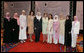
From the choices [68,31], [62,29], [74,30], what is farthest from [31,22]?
[74,30]

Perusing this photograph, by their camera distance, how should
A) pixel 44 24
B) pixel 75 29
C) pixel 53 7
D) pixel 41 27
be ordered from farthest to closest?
pixel 53 7 < pixel 41 27 < pixel 44 24 < pixel 75 29

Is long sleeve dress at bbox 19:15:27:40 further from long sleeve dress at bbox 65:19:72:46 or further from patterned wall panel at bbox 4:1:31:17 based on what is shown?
patterned wall panel at bbox 4:1:31:17

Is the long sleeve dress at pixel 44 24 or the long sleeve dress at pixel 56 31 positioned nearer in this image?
the long sleeve dress at pixel 56 31

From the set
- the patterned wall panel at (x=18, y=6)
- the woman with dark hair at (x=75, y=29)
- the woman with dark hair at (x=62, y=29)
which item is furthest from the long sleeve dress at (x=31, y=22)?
the patterned wall panel at (x=18, y=6)

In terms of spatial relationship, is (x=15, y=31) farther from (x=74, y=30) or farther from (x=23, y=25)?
(x=74, y=30)

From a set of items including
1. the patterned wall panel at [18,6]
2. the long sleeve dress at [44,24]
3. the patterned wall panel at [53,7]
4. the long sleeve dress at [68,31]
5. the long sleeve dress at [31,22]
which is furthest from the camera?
the patterned wall panel at [18,6]

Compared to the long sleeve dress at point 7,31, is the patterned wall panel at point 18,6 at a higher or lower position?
higher

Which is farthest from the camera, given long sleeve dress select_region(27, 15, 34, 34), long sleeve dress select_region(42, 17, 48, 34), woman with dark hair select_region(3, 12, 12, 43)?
long sleeve dress select_region(27, 15, 34, 34)

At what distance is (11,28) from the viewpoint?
7066mm

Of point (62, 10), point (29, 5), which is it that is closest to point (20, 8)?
point (29, 5)

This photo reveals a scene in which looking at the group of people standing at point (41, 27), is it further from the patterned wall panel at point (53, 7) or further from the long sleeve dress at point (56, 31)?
the patterned wall panel at point (53, 7)

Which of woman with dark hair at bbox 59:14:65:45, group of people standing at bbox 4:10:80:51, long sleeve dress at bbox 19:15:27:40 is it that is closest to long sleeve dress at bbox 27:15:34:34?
group of people standing at bbox 4:10:80:51

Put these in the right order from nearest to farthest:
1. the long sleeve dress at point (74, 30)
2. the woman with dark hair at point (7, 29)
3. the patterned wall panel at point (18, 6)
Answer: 1. the long sleeve dress at point (74, 30)
2. the woman with dark hair at point (7, 29)
3. the patterned wall panel at point (18, 6)

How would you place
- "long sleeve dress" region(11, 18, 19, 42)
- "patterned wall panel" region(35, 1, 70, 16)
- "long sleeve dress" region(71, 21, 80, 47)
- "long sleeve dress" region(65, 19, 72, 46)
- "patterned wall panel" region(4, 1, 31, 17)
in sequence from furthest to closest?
1. "patterned wall panel" region(4, 1, 31, 17)
2. "patterned wall panel" region(35, 1, 70, 16)
3. "long sleeve dress" region(11, 18, 19, 42)
4. "long sleeve dress" region(65, 19, 72, 46)
5. "long sleeve dress" region(71, 21, 80, 47)
